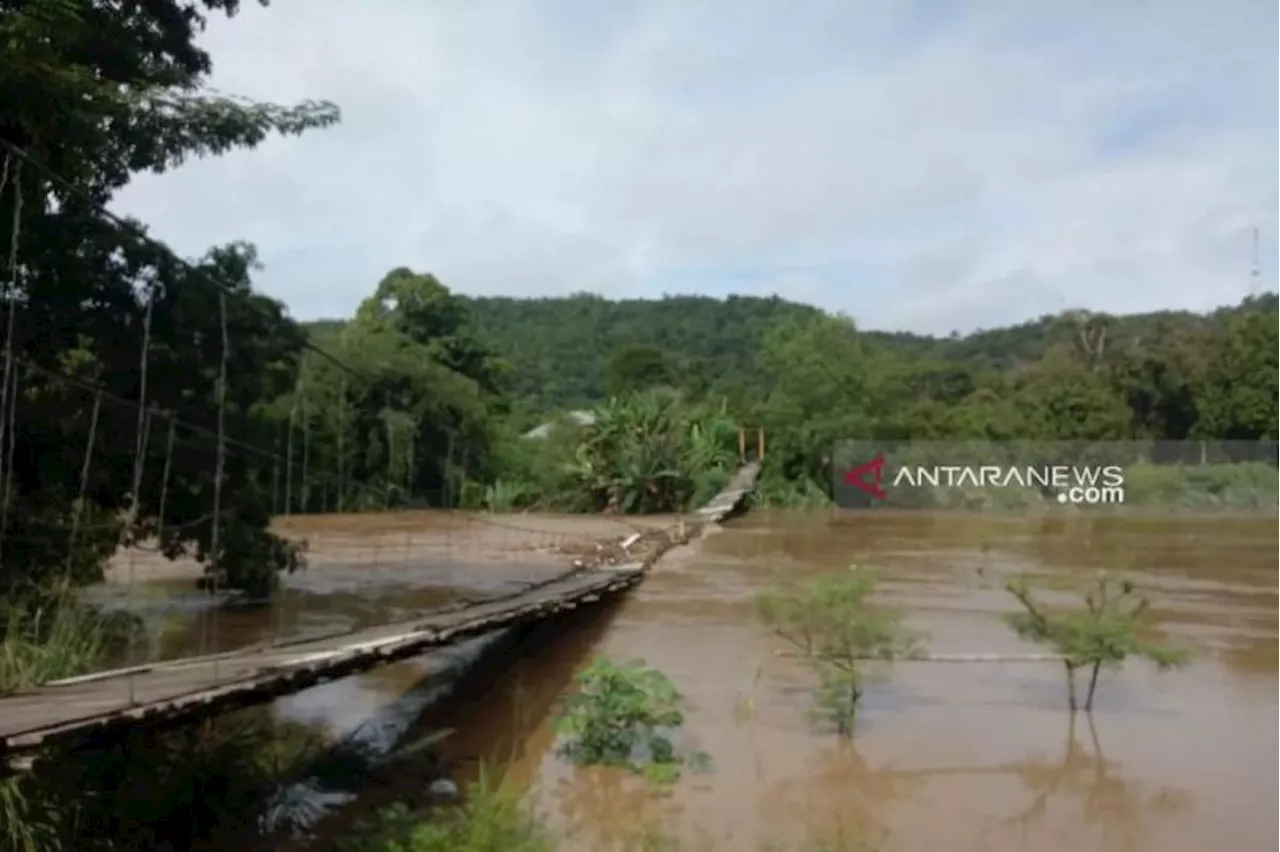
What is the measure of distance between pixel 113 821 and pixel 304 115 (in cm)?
400

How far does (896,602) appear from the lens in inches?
515

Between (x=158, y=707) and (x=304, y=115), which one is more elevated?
(x=304, y=115)

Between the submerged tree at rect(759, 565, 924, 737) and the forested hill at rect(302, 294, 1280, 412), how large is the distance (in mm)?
29356

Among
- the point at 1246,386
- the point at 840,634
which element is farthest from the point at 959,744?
the point at 1246,386

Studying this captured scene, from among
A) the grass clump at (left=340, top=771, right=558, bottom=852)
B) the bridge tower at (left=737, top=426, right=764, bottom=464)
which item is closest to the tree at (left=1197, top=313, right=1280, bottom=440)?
the bridge tower at (left=737, top=426, right=764, bottom=464)

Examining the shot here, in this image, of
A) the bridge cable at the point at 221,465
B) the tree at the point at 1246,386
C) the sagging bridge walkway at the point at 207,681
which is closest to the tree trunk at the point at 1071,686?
the sagging bridge walkway at the point at 207,681

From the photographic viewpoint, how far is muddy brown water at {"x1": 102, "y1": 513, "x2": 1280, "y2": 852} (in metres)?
6.32

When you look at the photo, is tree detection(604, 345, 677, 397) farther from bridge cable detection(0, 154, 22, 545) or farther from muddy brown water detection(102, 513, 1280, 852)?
bridge cable detection(0, 154, 22, 545)

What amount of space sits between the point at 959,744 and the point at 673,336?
160 ft

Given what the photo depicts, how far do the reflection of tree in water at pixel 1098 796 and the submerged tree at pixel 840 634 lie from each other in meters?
1.08

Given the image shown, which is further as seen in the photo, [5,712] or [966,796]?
[966,796]

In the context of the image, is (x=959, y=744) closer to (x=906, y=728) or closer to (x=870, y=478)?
(x=906, y=728)

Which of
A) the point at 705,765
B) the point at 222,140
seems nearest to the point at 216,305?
the point at 222,140

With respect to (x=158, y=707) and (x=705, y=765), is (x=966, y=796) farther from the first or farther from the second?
(x=158, y=707)
